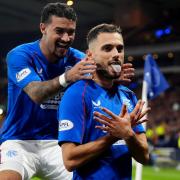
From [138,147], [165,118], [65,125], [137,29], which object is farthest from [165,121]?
[65,125]

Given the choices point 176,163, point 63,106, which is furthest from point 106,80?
point 176,163

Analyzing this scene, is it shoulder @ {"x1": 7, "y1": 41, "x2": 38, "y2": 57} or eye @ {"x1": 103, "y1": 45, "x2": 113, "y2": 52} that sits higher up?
shoulder @ {"x1": 7, "y1": 41, "x2": 38, "y2": 57}

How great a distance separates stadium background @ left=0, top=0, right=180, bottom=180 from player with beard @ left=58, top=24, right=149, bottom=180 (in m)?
18.0

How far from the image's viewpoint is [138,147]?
2.87 meters

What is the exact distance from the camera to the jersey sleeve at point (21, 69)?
159 inches

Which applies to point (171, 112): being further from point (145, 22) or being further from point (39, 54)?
point (39, 54)

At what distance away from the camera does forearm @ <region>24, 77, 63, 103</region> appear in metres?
3.72

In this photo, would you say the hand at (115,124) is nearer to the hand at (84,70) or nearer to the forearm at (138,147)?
the forearm at (138,147)

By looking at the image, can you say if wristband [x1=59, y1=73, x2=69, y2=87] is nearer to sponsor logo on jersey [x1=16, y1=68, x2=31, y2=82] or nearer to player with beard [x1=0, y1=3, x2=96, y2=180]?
player with beard [x1=0, y1=3, x2=96, y2=180]

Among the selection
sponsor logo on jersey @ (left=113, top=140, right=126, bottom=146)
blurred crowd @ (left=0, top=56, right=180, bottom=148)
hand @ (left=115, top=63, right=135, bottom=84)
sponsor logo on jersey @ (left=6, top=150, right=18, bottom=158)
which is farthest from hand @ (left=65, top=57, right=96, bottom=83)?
blurred crowd @ (left=0, top=56, right=180, bottom=148)

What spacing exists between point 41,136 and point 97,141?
1812 millimetres

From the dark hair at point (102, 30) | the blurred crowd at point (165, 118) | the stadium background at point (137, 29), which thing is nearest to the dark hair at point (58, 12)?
the dark hair at point (102, 30)

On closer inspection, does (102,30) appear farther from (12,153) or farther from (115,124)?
(12,153)

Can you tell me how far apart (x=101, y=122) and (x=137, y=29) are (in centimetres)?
2488
